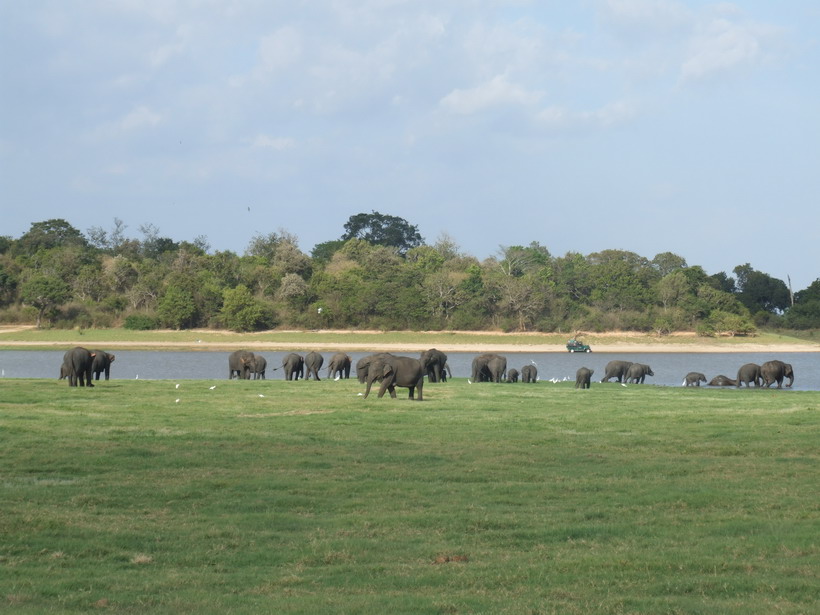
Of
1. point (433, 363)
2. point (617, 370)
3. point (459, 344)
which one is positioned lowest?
point (617, 370)

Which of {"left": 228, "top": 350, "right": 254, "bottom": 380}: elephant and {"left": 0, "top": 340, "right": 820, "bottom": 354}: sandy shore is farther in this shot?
{"left": 0, "top": 340, "right": 820, "bottom": 354}: sandy shore

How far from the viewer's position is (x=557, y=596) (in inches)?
315

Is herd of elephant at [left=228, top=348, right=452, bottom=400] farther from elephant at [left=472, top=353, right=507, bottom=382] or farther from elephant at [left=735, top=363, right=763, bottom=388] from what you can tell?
elephant at [left=735, top=363, right=763, bottom=388]

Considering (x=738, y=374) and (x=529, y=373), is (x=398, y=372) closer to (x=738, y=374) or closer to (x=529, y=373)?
(x=529, y=373)

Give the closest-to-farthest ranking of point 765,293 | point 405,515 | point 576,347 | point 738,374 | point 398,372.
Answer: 1. point 405,515
2. point 398,372
3. point 738,374
4. point 576,347
5. point 765,293

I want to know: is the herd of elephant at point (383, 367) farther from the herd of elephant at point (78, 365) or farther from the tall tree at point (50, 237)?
the tall tree at point (50, 237)

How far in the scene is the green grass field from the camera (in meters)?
8.16

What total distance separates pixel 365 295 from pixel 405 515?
85.0 m

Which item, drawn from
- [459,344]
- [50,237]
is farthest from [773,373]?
[50,237]

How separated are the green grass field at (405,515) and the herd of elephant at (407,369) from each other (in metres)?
5.62

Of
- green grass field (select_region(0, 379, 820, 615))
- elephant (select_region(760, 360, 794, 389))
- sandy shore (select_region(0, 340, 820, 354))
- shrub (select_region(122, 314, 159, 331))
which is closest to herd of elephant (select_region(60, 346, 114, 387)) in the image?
green grass field (select_region(0, 379, 820, 615))

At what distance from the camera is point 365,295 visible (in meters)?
96.3

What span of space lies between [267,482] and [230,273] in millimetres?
91864

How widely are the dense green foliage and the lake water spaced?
7.46 meters
